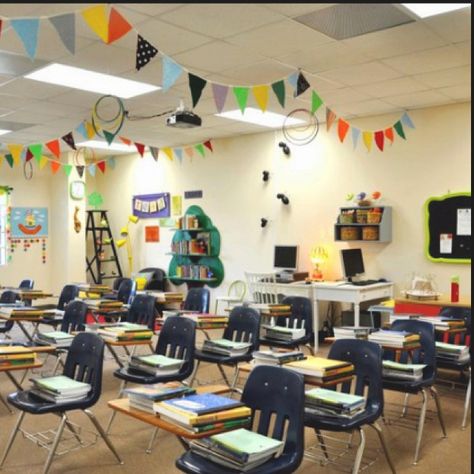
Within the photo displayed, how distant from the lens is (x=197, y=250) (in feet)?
32.8

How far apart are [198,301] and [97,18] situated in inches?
135

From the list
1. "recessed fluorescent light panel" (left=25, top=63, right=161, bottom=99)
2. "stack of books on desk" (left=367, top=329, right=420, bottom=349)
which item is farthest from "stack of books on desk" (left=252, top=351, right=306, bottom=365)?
"recessed fluorescent light panel" (left=25, top=63, right=161, bottom=99)

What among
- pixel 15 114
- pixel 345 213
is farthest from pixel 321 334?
pixel 15 114

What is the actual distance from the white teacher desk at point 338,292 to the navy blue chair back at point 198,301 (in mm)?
1708

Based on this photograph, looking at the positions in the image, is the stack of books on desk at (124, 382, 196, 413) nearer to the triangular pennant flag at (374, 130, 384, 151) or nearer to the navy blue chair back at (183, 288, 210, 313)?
the navy blue chair back at (183, 288, 210, 313)

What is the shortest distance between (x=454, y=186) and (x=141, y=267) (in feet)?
20.5

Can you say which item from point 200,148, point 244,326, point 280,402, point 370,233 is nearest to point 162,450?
point 244,326

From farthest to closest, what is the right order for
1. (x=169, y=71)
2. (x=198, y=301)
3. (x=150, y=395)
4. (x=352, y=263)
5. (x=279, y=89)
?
(x=352, y=263)
(x=198, y=301)
(x=279, y=89)
(x=169, y=71)
(x=150, y=395)

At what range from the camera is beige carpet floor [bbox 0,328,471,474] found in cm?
375

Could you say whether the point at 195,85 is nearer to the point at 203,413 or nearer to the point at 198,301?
the point at 198,301

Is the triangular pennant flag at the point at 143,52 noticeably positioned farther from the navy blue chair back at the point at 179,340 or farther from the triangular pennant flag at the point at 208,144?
the triangular pennant flag at the point at 208,144

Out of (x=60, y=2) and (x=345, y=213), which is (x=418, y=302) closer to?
(x=345, y=213)

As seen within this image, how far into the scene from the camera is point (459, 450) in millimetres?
4082

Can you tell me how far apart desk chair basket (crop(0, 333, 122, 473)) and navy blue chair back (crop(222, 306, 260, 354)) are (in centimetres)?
151
